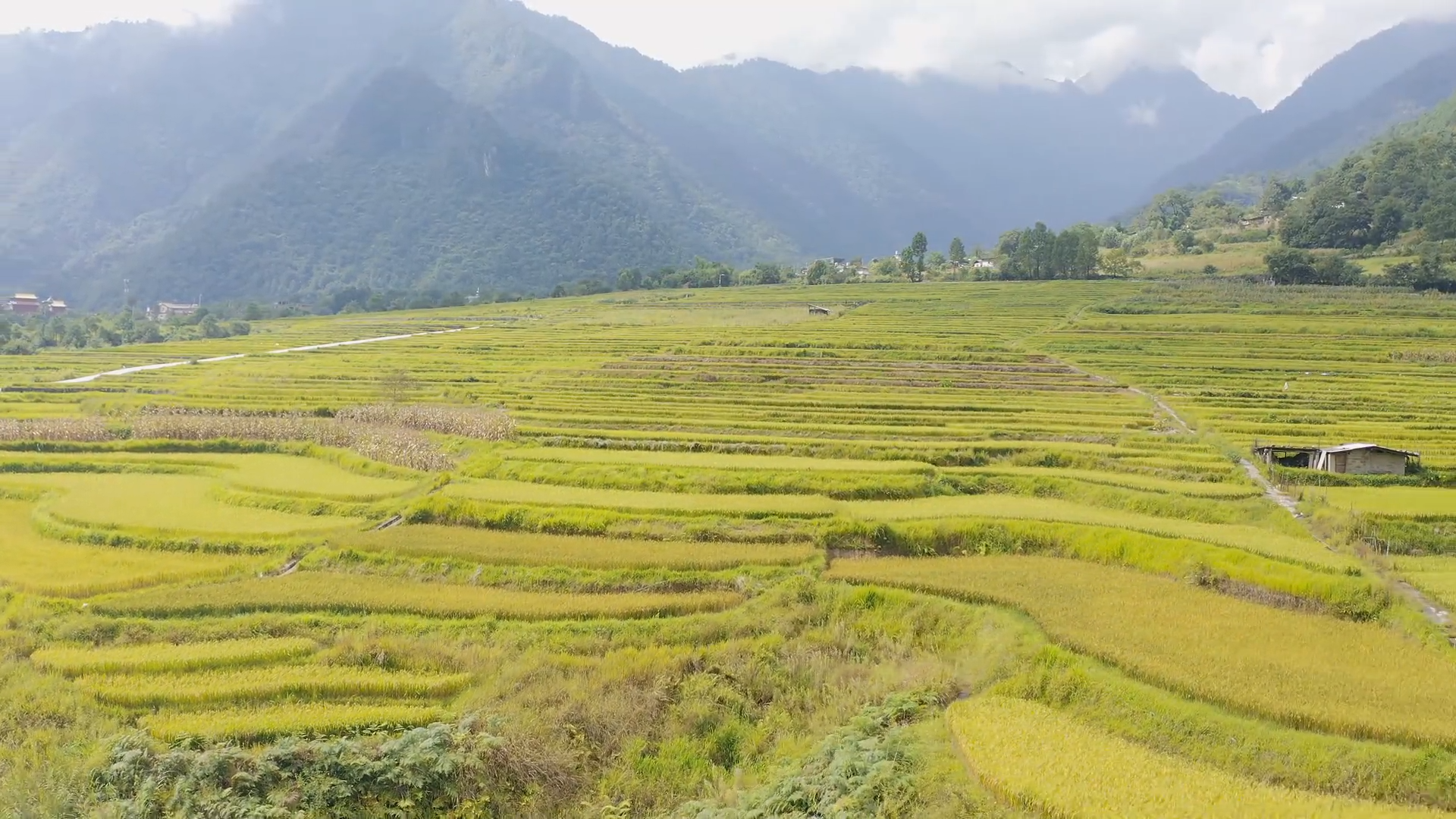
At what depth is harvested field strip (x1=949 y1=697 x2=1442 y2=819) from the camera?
34.7 ft

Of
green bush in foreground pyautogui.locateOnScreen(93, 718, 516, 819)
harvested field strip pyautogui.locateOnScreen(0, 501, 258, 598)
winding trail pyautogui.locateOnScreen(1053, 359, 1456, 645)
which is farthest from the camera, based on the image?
harvested field strip pyautogui.locateOnScreen(0, 501, 258, 598)

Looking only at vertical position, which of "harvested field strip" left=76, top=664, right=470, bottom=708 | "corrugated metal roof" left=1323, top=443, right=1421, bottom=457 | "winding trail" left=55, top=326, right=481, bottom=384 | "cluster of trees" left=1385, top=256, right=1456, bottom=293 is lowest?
"harvested field strip" left=76, top=664, right=470, bottom=708

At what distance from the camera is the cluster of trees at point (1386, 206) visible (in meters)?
90.5

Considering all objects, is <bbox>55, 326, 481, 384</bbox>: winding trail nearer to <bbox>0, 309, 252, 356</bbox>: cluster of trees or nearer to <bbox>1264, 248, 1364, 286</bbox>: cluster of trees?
<bbox>0, 309, 252, 356</bbox>: cluster of trees

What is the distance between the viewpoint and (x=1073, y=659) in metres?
15.0

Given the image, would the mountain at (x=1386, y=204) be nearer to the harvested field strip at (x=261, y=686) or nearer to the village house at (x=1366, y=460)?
the village house at (x=1366, y=460)

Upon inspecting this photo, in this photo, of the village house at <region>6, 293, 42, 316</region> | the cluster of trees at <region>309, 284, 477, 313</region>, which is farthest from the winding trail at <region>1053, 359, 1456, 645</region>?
the village house at <region>6, 293, 42, 316</region>

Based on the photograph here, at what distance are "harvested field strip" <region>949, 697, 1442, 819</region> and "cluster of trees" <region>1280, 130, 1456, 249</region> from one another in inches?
3995

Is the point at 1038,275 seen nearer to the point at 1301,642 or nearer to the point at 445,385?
the point at 445,385

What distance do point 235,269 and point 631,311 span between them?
106969 millimetres

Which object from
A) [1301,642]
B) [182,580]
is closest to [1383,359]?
[1301,642]

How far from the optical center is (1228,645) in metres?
15.5

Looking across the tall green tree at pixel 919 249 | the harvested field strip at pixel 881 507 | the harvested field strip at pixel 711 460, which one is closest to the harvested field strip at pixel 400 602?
the harvested field strip at pixel 881 507

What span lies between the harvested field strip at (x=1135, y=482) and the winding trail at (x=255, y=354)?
177 feet
